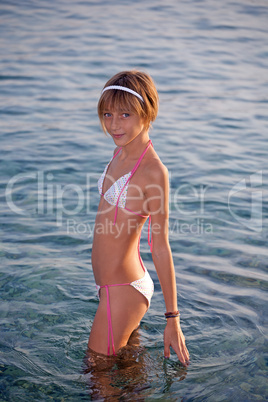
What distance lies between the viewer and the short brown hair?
366cm

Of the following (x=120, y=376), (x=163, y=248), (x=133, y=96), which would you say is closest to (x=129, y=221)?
(x=163, y=248)

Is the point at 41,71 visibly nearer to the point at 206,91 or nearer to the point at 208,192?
the point at 206,91

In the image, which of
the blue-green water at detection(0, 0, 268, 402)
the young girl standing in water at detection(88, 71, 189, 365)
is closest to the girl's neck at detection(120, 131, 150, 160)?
the young girl standing in water at detection(88, 71, 189, 365)

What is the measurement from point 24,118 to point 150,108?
24.8ft

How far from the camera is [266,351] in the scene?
15.0 feet

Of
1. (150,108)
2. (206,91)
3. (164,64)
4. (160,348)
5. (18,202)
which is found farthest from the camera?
(164,64)

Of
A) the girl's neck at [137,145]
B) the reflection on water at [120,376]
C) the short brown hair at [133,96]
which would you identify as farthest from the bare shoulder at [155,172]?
the reflection on water at [120,376]

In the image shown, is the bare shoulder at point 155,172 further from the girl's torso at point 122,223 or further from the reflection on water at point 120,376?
the reflection on water at point 120,376

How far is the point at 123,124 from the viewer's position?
147 inches

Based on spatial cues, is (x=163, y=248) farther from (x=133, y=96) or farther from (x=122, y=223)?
(x=133, y=96)

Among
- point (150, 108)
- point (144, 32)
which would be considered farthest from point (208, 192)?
point (144, 32)

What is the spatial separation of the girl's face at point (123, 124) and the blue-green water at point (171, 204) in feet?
5.65

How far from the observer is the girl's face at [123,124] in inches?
147

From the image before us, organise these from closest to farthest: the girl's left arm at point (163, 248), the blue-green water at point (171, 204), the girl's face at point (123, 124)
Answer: the girl's left arm at point (163, 248) < the girl's face at point (123, 124) < the blue-green water at point (171, 204)
